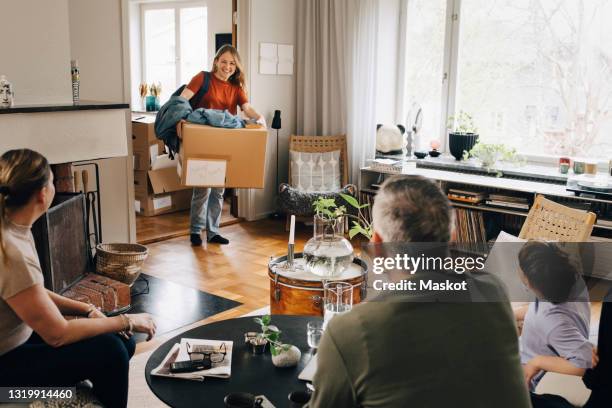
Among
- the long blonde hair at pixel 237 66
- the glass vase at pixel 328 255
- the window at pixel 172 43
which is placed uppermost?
the window at pixel 172 43

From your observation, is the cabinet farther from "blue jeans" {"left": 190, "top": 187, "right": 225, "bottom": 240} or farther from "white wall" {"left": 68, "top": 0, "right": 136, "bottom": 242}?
"white wall" {"left": 68, "top": 0, "right": 136, "bottom": 242}

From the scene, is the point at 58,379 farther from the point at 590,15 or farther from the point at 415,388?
the point at 590,15

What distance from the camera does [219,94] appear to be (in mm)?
4645

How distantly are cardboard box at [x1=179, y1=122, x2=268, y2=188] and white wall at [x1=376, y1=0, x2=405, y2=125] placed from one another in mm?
1593

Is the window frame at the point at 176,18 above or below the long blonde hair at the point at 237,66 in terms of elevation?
above

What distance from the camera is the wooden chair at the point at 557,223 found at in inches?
114

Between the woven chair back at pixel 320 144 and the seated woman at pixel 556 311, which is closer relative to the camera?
the seated woman at pixel 556 311

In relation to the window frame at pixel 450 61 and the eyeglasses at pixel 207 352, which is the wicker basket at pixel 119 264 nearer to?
the eyeglasses at pixel 207 352

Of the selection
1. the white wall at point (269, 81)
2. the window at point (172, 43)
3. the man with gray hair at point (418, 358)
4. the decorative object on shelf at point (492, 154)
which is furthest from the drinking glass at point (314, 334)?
the window at point (172, 43)

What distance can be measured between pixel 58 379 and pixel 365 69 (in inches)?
159

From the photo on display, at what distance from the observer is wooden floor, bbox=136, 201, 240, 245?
199 inches

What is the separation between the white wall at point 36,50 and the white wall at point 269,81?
1.90 metres

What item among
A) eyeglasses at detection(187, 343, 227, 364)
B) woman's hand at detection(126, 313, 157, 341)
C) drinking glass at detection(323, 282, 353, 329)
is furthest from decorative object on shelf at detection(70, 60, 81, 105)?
drinking glass at detection(323, 282, 353, 329)

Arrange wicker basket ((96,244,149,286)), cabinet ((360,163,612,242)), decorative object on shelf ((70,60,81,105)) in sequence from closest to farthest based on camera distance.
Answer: wicker basket ((96,244,149,286)), decorative object on shelf ((70,60,81,105)), cabinet ((360,163,612,242))
